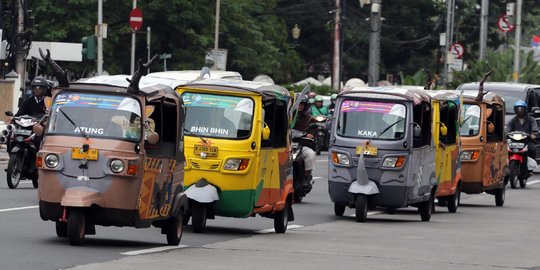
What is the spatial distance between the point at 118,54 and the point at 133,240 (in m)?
55.3

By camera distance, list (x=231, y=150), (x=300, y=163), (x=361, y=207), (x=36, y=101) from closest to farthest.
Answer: (x=231, y=150), (x=361, y=207), (x=36, y=101), (x=300, y=163)

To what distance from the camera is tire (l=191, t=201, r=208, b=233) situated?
19469 millimetres

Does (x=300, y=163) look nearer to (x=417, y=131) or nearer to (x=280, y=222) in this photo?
(x=417, y=131)

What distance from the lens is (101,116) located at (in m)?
16.5

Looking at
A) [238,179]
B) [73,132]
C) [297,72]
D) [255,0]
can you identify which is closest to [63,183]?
[73,132]

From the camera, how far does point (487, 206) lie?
30.0m

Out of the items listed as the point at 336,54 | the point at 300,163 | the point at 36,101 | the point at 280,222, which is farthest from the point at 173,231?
the point at 336,54

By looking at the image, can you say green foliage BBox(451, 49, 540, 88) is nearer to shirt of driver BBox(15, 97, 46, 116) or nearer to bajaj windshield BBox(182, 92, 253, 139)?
shirt of driver BBox(15, 97, 46, 116)

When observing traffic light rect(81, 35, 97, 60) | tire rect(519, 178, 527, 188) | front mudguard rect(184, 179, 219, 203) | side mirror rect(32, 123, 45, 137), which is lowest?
tire rect(519, 178, 527, 188)

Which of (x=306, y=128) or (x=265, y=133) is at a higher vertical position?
(x=265, y=133)

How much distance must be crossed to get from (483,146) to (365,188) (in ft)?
22.7

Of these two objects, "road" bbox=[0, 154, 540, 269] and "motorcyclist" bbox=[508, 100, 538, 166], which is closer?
"road" bbox=[0, 154, 540, 269]

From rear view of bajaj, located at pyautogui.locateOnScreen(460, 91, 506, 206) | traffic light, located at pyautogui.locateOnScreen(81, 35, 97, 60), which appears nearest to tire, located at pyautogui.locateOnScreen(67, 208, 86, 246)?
rear view of bajaj, located at pyautogui.locateOnScreen(460, 91, 506, 206)

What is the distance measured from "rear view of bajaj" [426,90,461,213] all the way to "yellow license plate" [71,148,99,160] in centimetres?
1009
